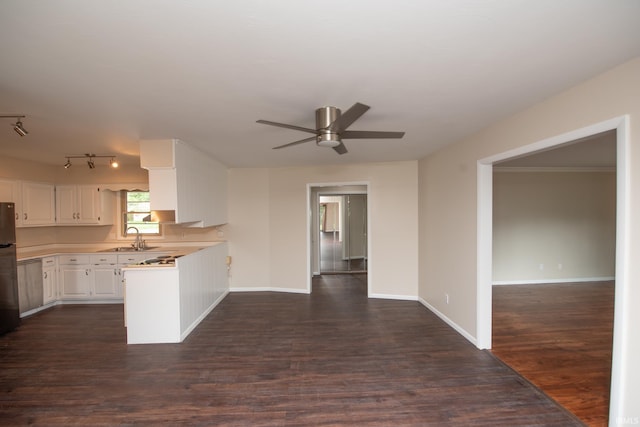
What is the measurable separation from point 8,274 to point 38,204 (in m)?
1.57

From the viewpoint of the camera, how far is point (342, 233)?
24.4 feet

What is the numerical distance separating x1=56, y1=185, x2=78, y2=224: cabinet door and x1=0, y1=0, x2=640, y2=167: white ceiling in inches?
117

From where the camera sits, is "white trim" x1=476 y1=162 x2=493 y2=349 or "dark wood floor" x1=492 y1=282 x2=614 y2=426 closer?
"dark wood floor" x1=492 y1=282 x2=614 y2=426

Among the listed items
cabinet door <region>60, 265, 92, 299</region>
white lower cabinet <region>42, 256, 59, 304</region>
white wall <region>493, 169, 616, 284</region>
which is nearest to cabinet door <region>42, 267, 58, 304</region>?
white lower cabinet <region>42, 256, 59, 304</region>

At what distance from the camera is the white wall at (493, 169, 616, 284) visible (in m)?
5.78

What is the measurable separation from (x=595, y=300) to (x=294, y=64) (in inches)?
247

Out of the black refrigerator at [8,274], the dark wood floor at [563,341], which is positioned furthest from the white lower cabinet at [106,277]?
the dark wood floor at [563,341]

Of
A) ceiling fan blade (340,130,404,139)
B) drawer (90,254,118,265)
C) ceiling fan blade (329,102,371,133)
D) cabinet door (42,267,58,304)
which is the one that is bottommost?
cabinet door (42,267,58,304)

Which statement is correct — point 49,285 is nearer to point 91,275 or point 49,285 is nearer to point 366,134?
point 91,275

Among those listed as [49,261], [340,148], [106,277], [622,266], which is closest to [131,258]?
[106,277]

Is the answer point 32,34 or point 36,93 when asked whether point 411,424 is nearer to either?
point 32,34

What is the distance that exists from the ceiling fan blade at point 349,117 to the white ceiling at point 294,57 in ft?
0.74

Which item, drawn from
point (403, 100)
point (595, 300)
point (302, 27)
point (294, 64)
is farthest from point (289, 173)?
point (595, 300)

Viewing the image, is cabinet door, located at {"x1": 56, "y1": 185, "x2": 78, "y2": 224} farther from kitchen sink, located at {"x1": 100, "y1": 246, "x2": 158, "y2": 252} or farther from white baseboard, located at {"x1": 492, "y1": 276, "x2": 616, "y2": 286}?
white baseboard, located at {"x1": 492, "y1": 276, "x2": 616, "y2": 286}
